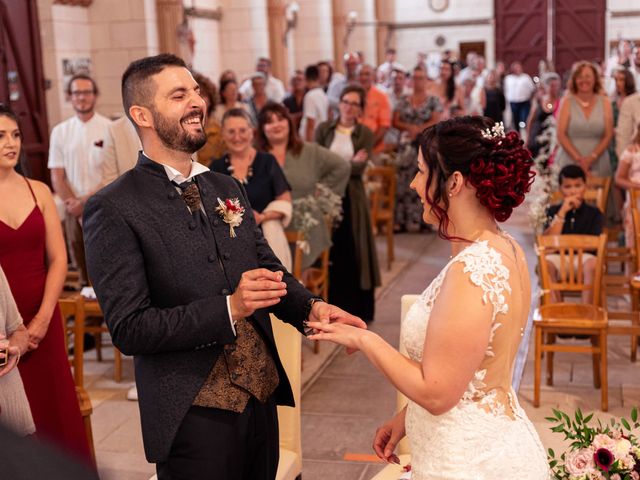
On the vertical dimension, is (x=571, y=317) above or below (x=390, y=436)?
below

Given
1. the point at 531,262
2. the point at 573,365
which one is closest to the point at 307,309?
the point at 573,365

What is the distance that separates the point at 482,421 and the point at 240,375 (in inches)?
25.1

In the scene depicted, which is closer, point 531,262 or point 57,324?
point 57,324

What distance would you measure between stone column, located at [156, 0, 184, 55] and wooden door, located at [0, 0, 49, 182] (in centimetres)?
136

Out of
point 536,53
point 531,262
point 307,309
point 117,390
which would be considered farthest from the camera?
point 536,53

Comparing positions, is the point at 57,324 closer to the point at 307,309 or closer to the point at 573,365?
the point at 307,309

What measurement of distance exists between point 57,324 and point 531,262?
597cm

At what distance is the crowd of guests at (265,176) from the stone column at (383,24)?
514 inches

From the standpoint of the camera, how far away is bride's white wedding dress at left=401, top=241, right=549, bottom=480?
7.57 feet

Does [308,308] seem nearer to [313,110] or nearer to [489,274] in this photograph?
[489,274]

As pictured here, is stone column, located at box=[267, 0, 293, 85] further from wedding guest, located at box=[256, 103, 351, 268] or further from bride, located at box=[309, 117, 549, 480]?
bride, located at box=[309, 117, 549, 480]

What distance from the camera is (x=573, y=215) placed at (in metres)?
6.25

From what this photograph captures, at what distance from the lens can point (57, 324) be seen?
12.9 ft

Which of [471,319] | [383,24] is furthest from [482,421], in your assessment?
[383,24]
